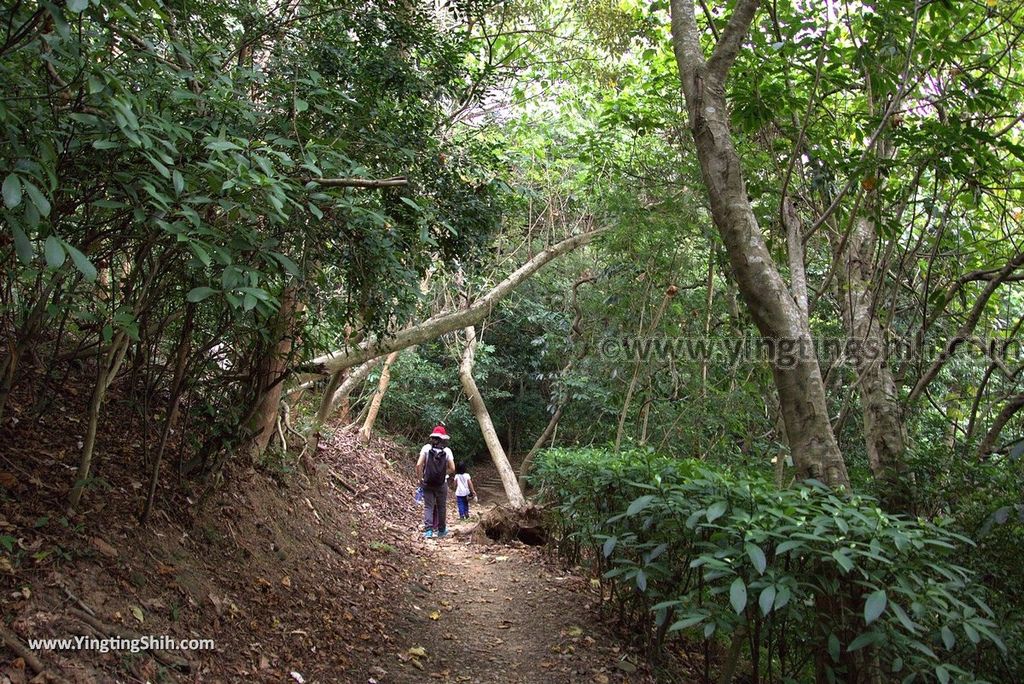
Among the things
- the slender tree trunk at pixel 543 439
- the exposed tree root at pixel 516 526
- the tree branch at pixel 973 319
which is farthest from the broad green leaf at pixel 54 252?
the slender tree trunk at pixel 543 439

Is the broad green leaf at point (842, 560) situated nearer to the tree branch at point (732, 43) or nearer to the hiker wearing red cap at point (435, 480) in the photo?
the tree branch at point (732, 43)

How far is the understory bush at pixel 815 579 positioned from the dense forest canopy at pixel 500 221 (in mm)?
38

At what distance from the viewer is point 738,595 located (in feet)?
9.34

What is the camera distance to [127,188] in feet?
8.33

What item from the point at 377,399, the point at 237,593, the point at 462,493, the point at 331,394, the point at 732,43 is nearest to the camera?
the point at 732,43

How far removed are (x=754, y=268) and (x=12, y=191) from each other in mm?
3417

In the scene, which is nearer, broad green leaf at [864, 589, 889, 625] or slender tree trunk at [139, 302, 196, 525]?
broad green leaf at [864, 589, 889, 625]

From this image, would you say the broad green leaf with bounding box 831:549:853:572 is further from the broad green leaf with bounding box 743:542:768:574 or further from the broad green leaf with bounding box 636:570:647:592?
the broad green leaf with bounding box 636:570:647:592

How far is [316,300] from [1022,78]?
6.97 m

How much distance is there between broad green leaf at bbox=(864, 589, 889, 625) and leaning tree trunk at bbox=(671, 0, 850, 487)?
0.97 meters

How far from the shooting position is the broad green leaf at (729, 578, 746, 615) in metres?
2.80

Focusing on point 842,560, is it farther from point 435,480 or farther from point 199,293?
point 435,480

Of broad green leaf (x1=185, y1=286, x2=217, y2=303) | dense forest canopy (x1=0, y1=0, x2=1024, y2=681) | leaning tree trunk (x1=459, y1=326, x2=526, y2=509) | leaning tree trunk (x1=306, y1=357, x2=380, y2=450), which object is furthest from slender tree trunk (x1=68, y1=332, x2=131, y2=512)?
leaning tree trunk (x1=459, y1=326, x2=526, y2=509)

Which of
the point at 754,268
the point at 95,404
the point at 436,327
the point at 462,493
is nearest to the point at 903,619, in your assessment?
the point at 754,268
